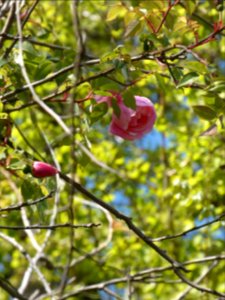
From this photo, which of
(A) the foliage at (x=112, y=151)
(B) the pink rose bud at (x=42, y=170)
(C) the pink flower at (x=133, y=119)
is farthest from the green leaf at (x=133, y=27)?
(B) the pink rose bud at (x=42, y=170)

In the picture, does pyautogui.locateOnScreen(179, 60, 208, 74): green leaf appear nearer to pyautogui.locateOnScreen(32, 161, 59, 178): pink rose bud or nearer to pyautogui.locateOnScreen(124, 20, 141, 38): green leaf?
pyautogui.locateOnScreen(124, 20, 141, 38): green leaf

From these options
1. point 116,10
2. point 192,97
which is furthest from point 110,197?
point 116,10

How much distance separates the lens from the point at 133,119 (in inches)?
59.3

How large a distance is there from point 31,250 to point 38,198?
8.17 feet

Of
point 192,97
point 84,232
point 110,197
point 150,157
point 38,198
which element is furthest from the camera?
point 150,157

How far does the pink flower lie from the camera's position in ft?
4.83

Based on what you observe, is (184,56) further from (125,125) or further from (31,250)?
(31,250)

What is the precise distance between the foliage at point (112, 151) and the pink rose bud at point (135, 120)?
30 millimetres

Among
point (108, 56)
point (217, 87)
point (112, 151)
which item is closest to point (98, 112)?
point (108, 56)

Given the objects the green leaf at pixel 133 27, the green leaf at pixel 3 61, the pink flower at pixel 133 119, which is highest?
the green leaf at pixel 133 27

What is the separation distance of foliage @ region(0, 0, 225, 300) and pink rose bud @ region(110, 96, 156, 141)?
30 millimetres

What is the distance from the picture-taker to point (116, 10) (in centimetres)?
176

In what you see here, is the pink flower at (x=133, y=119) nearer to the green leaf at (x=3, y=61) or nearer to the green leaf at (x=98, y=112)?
the green leaf at (x=98, y=112)

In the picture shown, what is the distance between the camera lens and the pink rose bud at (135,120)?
1479mm
